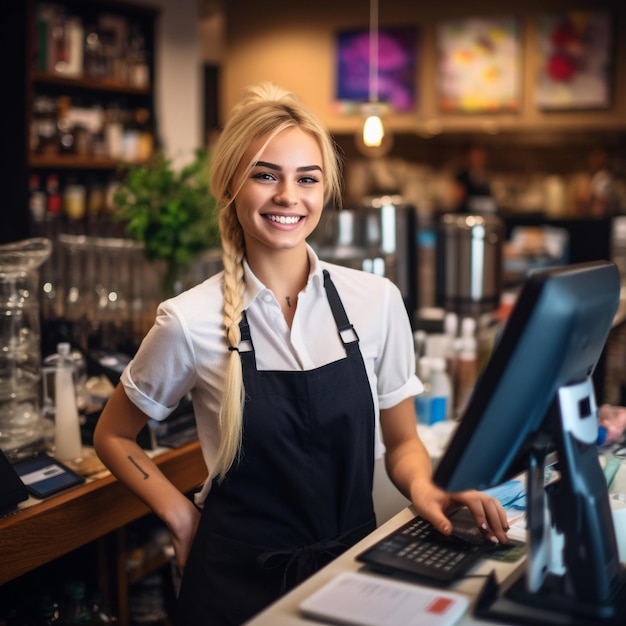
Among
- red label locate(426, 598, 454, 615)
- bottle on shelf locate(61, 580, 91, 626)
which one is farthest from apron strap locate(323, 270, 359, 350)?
bottle on shelf locate(61, 580, 91, 626)

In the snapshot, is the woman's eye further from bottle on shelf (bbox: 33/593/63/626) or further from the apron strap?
bottle on shelf (bbox: 33/593/63/626)

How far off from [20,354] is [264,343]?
0.88 meters

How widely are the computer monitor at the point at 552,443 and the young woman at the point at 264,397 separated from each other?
317mm

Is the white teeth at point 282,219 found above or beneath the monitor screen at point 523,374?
above

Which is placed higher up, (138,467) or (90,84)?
(90,84)

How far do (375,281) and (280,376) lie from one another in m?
0.31

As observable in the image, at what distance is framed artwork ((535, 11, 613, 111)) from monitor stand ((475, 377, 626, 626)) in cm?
581

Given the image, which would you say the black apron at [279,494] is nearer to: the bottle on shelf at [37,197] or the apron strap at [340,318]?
the apron strap at [340,318]

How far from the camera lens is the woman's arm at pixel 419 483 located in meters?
1.58

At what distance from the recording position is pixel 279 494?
1.73 metres

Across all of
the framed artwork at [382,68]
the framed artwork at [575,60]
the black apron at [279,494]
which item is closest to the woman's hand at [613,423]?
the black apron at [279,494]

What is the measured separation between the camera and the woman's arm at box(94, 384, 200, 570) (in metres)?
1.76

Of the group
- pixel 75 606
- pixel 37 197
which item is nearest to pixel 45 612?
pixel 75 606

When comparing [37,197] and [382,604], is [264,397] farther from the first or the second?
[37,197]
